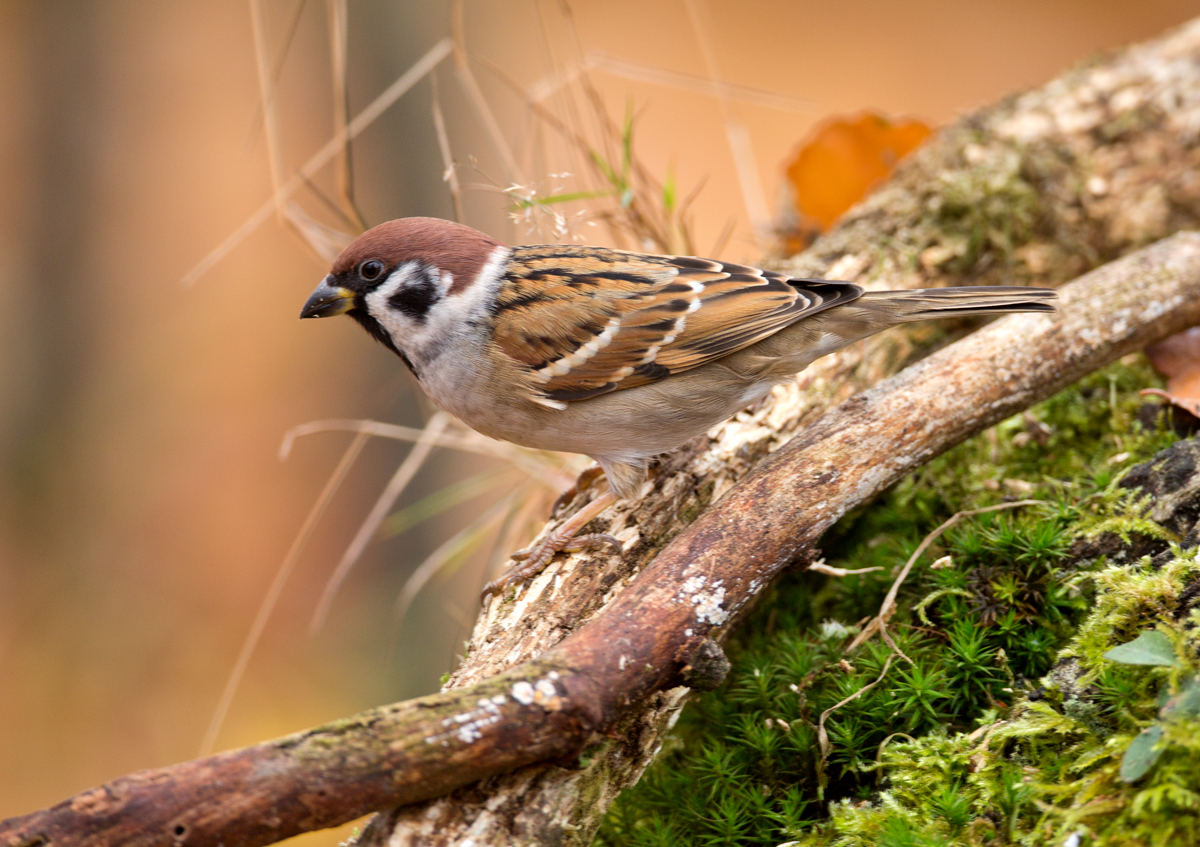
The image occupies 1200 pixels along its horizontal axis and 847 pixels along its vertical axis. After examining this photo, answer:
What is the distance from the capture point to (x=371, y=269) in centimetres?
308

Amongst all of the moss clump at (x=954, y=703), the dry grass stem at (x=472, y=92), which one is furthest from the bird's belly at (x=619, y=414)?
the dry grass stem at (x=472, y=92)

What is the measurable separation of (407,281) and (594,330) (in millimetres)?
685

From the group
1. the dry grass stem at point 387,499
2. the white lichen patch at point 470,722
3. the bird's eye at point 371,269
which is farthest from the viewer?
the dry grass stem at point 387,499

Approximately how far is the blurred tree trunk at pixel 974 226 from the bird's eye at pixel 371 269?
3.60ft

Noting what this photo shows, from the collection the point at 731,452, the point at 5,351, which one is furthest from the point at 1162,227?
the point at 5,351

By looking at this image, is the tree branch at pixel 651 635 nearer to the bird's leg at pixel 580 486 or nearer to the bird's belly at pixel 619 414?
the bird's belly at pixel 619 414

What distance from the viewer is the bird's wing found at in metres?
3.05

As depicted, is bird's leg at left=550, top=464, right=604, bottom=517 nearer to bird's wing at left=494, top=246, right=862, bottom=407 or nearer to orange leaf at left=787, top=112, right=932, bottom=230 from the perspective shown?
bird's wing at left=494, top=246, right=862, bottom=407

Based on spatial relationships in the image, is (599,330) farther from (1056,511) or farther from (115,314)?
(115,314)

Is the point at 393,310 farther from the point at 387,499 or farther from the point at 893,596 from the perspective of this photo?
the point at 893,596

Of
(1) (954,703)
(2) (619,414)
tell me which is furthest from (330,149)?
(1) (954,703)

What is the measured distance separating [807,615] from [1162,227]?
9.30 feet

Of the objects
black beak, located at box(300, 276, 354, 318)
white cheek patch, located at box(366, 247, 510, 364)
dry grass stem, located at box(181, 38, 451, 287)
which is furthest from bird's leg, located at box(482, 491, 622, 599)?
dry grass stem, located at box(181, 38, 451, 287)

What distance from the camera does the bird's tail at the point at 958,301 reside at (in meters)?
2.95
